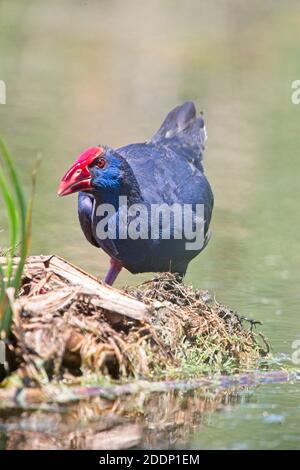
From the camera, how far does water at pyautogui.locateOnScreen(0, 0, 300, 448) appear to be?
20.6ft

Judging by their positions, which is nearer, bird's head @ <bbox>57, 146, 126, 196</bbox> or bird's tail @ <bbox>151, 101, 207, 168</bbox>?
bird's head @ <bbox>57, 146, 126, 196</bbox>

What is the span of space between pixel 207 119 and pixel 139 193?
22.4ft

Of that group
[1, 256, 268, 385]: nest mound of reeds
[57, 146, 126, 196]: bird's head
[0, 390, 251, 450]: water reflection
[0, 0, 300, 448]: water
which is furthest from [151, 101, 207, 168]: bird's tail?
[0, 390, 251, 450]: water reflection

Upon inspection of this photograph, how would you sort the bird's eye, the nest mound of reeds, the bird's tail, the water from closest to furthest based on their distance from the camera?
the nest mound of reeds
the water
the bird's eye
the bird's tail

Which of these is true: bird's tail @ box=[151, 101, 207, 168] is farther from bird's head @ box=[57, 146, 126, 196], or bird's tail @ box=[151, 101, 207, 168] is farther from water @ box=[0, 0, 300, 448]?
bird's head @ box=[57, 146, 126, 196]

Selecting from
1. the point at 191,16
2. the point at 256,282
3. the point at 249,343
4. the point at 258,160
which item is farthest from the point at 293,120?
the point at 249,343

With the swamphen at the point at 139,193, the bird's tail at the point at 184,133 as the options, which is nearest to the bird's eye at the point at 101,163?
the swamphen at the point at 139,193

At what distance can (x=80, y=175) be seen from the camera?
6.61 m

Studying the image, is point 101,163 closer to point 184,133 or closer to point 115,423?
point 184,133

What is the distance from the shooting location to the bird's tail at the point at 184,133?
26.7 ft

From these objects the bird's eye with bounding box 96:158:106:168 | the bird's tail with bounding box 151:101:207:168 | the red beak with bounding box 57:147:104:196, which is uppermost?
the bird's tail with bounding box 151:101:207:168

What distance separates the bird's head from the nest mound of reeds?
720mm

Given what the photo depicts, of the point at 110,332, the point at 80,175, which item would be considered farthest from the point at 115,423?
the point at 80,175

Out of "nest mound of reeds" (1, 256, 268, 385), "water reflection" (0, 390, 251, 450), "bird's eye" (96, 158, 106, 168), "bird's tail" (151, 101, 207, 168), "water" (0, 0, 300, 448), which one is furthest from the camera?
"bird's tail" (151, 101, 207, 168)
